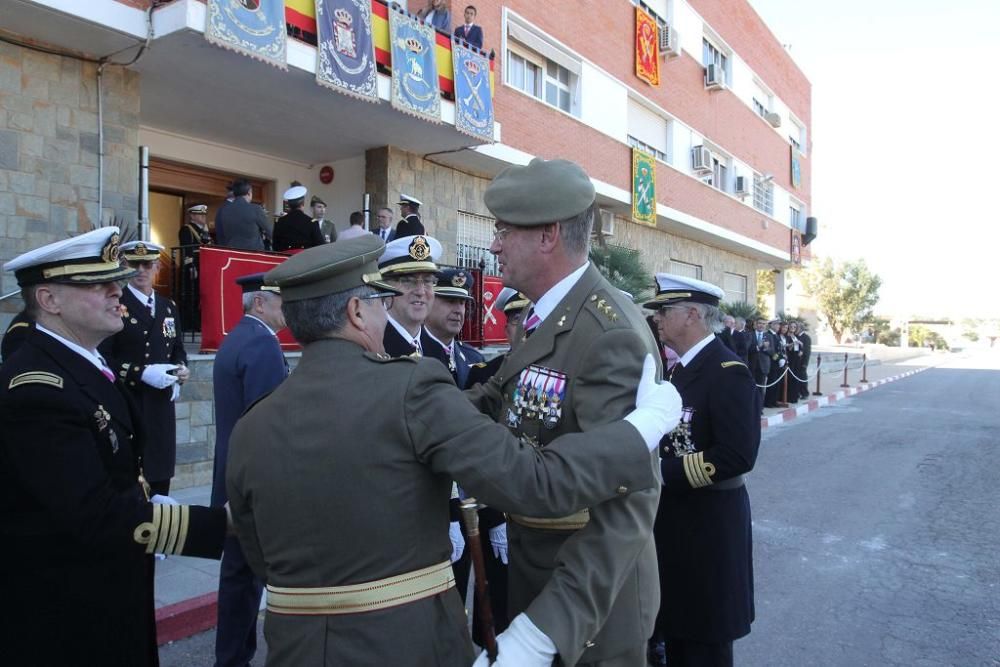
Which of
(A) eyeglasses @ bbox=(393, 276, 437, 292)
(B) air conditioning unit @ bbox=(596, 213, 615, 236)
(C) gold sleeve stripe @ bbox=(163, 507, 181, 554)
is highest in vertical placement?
(B) air conditioning unit @ bbox=(596, 213, 615, 236)

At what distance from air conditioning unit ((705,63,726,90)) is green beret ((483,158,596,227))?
21.4 metres

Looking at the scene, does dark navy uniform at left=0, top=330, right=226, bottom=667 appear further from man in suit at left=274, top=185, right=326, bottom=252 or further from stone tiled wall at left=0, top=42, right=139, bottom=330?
man in suit at left=274, top=185, right=326, bottom=252

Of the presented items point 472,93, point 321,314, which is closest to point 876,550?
point 321,314

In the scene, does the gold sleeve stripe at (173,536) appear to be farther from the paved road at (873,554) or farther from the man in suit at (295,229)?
the man in suit at (295,229)

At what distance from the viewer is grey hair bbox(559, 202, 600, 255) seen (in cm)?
186

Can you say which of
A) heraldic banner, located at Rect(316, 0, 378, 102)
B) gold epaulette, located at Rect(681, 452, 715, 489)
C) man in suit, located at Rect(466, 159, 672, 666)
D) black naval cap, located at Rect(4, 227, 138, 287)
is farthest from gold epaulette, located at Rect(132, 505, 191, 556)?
heraldic banner, located at Rect(316, 0, 378, 102)

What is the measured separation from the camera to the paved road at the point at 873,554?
387 cm

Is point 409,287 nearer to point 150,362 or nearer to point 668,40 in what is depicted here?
point 150,362

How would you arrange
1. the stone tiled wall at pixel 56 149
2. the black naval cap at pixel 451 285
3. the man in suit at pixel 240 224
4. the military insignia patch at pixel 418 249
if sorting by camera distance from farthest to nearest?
the man in suit at pixel 240 224
the stone tiled wall at pixel 56 149
the black naval cap at pixel 451 285
the military insignia patch at pixel 418 249

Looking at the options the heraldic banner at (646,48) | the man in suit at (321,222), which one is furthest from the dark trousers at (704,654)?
the heraldic banner at (646,48)

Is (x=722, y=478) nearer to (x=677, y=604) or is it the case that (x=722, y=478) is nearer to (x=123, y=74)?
(x=677, y=604)

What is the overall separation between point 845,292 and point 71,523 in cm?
5520

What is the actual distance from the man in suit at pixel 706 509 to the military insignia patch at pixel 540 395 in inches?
52.6

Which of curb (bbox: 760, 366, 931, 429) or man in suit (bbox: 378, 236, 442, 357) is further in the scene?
curb (bbox: 760, 366, 931, 429)
